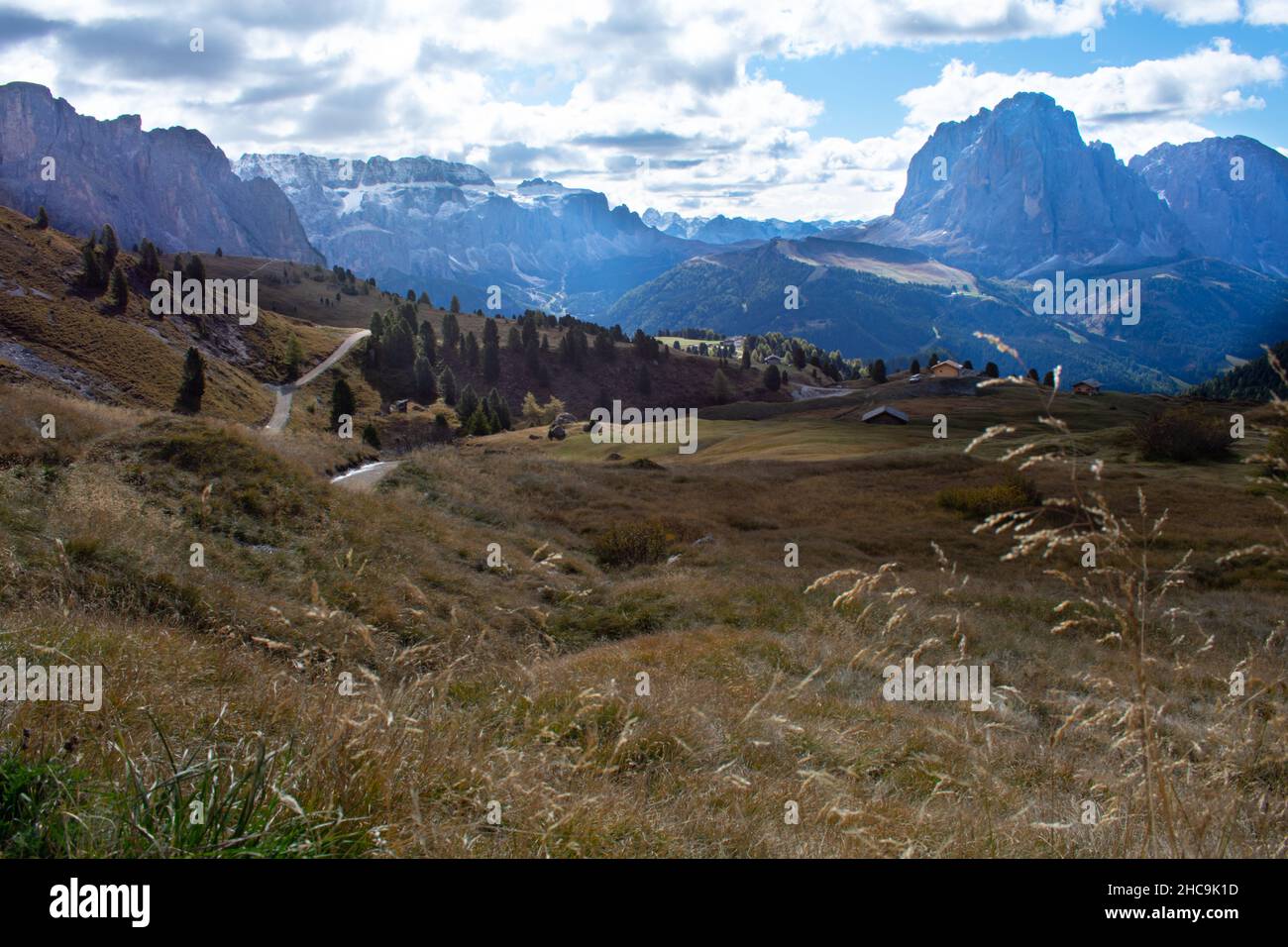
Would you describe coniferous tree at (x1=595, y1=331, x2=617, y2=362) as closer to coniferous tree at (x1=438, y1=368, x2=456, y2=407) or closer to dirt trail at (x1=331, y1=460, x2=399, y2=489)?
coniferous tree at (x1=438, y1=368, x2=456, y2=407)

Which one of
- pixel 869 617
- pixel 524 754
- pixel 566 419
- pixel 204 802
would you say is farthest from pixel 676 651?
pixel 566 419

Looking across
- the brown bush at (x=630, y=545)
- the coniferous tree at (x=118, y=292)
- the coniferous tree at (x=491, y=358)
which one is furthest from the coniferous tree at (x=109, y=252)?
the brown bush at (x=630, y=545)

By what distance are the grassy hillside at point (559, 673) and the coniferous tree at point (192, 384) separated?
265 ft

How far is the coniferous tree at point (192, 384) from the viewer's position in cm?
10038

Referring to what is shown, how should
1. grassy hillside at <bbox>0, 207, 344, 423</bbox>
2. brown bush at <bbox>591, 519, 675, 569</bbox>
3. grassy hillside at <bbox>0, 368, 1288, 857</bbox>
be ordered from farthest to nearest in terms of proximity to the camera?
grassy hillside at <bbox>0, 207, 344, 423</bbox>, brown bush at <bbox>591, 519, 675, 569</bbox>, grassy hillside at <bbox>0, 368, 1288, 857</bbox>

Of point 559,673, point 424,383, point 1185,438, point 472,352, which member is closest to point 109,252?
point 424,383

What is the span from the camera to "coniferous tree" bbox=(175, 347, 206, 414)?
10038 cm

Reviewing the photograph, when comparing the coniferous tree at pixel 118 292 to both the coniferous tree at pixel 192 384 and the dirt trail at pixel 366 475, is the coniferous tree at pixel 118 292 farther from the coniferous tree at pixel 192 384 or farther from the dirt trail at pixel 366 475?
the dirt trail at pixel 366 475

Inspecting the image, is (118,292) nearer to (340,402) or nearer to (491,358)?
(340,402)

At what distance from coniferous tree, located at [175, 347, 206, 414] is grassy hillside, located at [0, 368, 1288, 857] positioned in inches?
3175

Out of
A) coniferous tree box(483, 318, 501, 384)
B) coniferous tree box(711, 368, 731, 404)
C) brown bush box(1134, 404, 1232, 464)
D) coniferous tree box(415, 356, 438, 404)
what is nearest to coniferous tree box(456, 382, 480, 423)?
coniferous tree box(415, 356, 438, 404)

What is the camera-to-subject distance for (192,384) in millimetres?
101875

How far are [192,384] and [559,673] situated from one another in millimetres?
109508
